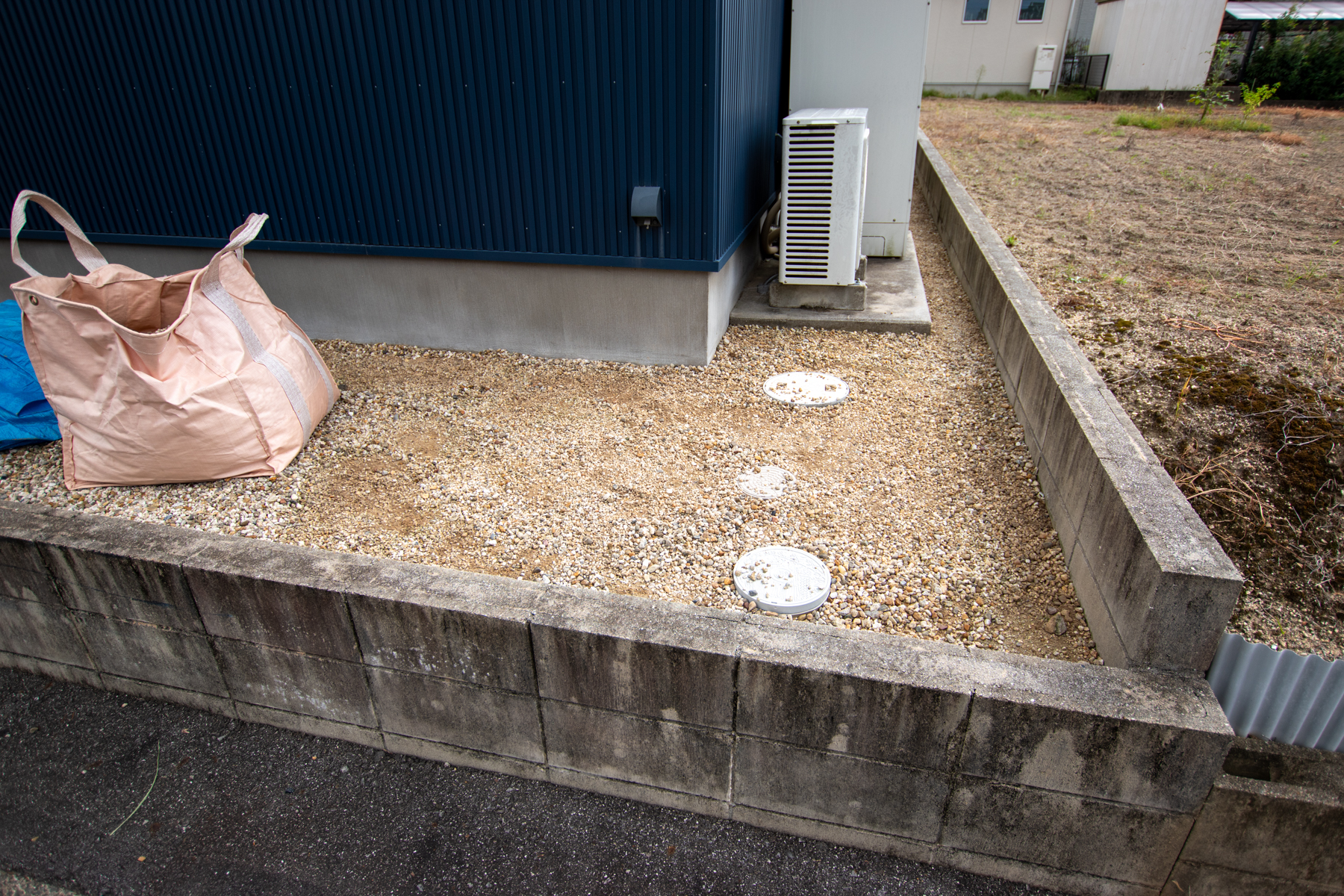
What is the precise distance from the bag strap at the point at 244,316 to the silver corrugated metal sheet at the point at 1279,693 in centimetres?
377

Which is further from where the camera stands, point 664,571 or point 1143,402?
point 1143,402

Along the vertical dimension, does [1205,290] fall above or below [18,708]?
above

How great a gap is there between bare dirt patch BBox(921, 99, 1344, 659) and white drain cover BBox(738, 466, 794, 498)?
5.69ft

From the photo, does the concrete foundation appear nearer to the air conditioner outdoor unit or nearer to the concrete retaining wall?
the air conditioner outdoor unit

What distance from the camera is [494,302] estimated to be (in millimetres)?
4613

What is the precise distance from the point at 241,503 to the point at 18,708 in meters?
1.03

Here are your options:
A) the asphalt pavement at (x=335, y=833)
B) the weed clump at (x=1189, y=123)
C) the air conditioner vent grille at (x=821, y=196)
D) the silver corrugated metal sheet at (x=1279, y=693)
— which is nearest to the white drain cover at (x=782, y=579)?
the asphalt pavement at (x=335, y=833)

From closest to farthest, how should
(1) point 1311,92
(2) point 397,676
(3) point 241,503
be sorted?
(2) point 397,676 < (3) point 241,503 < (1) point 1311,92

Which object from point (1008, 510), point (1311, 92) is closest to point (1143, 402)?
point (1008, 510)

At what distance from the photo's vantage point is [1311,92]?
56.2 feet

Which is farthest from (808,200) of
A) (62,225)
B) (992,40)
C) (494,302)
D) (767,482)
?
(992,40)

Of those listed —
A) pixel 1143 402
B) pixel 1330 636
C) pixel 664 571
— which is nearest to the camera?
pixel 1330 636

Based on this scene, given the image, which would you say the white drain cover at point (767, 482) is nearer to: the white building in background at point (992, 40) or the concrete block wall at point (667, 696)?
the concrete block wall at point (667, 696)

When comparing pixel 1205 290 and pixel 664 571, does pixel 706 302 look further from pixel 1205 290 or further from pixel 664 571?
pixel 1205 290
